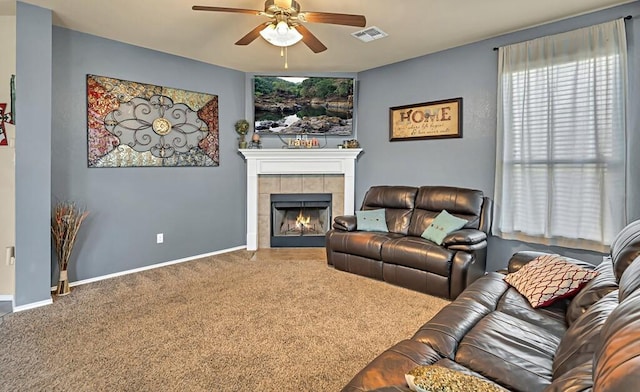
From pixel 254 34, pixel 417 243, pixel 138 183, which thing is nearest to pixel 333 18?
pixel 254 34

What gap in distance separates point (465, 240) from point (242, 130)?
3.45 meters

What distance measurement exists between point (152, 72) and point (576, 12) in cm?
458

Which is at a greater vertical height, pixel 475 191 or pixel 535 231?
pixel 475 191

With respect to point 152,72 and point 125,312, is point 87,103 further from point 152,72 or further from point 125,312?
point 125,312

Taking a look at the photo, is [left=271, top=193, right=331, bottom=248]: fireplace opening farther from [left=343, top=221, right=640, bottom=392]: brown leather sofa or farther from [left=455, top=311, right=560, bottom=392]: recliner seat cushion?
[left=455, top=311, right=560, bottom=392]: recliner seat cushion

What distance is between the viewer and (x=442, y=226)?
373 cm

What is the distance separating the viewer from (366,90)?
5301 millimetres

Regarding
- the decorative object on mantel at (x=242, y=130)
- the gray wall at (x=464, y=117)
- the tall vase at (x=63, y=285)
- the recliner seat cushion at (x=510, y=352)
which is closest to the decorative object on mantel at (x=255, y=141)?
the decorative object on mantel at (x=242, y=130)

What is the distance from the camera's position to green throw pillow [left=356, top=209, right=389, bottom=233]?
432 cm

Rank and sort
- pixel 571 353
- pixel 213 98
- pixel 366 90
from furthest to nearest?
pixel 366 90 → pixel 213 98 → pixel 571 353

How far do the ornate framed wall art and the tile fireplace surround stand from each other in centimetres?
63

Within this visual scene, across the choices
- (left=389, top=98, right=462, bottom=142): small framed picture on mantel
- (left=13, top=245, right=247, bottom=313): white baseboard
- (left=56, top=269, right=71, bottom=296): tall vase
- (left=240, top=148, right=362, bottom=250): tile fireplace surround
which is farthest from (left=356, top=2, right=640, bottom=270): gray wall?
(left=56, top=269, right=71, bottom=296): tall vase

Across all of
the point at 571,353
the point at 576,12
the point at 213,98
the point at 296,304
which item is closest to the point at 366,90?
the point at 213,98

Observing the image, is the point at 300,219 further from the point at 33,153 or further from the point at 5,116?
the point at 5,116
